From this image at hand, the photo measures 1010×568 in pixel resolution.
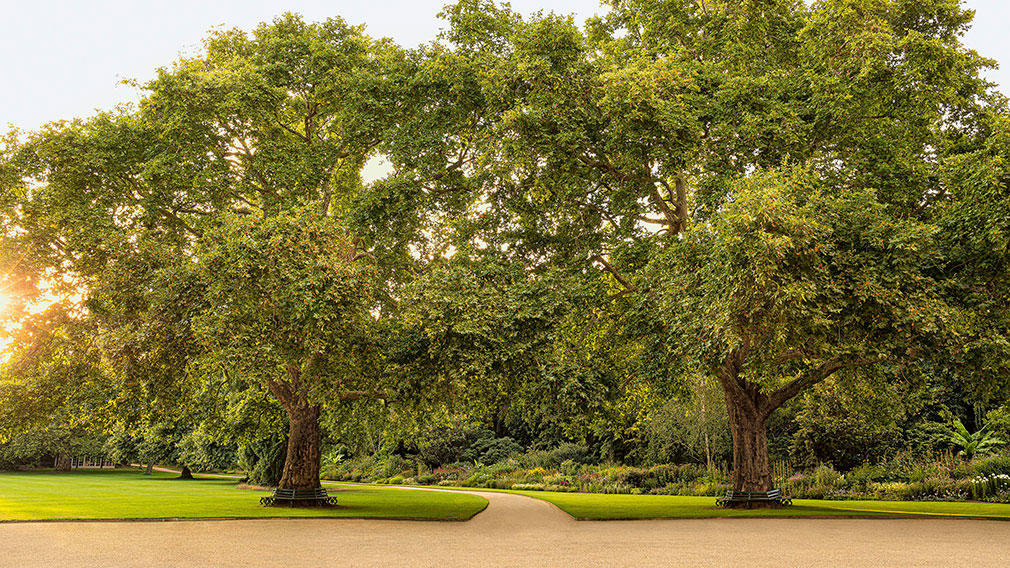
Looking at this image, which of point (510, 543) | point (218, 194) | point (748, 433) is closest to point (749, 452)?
point (748, 433)

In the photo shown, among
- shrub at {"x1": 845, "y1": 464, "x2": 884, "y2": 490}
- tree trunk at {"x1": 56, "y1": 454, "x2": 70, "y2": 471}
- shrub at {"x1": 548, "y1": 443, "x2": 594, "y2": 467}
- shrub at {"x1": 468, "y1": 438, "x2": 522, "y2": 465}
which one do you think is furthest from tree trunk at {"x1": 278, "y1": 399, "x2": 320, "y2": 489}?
tree trunk at {"x1": 56, "y1": 454, "x2": 70, "y2": 471}

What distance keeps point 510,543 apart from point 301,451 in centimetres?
1055

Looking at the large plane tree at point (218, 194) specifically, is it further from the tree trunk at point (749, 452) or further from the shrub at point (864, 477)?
the shrub at point (864, 477)

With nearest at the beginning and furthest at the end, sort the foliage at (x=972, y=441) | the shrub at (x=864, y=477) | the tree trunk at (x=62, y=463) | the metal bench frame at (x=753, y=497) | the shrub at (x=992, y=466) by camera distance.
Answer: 1. the metal bench frame at (x=753, y=497)
2. the shrub at (x=992, y=466)
3. the shrub at (x=864, y=477)
4. the foliage at (x=972, y=441)
5. the tree trunk at (x=62, y=463)

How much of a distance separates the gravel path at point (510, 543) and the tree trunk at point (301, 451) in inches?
175

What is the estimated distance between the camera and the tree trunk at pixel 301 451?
19234 mm

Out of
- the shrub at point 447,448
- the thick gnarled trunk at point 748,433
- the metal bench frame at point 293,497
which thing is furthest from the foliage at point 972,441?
the shrub at point 447,448

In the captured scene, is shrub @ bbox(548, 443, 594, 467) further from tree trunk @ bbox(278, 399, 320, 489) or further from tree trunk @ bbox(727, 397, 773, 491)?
tree trunk @ bbox(278, 399, 320, 489)

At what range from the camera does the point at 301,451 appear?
19469 mm

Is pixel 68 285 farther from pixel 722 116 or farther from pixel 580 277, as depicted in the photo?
pixel 722 116

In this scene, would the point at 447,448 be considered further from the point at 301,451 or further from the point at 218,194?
the point at 218,194

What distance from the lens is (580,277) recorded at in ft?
57.9

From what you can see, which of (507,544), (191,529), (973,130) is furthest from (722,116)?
(191,529)

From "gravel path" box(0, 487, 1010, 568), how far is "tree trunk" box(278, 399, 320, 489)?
4.44 meters
